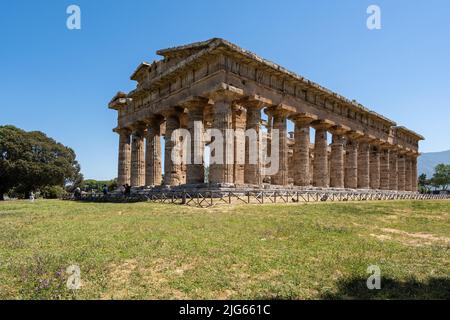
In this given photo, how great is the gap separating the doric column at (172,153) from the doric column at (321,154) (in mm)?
16215

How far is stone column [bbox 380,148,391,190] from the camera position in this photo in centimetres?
4897

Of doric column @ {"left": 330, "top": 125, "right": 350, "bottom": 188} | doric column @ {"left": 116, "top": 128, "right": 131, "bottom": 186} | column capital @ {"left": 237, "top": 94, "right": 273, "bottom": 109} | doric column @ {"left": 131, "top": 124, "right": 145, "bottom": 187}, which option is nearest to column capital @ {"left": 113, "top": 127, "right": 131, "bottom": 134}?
doric column @ {"left": 116, "top": 128, "right": 131, "bottom": 186}

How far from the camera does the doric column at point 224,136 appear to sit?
24.8 meters

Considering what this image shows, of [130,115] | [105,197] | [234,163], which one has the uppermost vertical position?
[130,115]

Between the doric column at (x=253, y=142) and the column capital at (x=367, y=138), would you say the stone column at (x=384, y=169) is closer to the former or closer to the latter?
the column capital at (x=367, y=138)

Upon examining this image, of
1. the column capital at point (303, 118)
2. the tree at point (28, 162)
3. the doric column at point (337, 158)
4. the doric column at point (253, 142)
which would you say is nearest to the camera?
the doric column at point (253, 142)

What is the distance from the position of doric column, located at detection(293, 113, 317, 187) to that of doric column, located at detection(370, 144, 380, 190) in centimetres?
1867

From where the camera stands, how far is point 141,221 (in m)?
13.2

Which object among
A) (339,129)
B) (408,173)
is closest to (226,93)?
(339,129)

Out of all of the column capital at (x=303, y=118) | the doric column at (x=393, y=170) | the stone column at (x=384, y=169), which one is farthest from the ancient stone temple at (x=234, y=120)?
the doric column at (x=393, y=170)

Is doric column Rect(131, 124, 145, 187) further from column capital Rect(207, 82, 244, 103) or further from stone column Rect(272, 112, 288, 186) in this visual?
stone column Rect(272, 112, 288, 186)

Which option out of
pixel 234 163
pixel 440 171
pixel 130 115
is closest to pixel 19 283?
pixel 234 163
